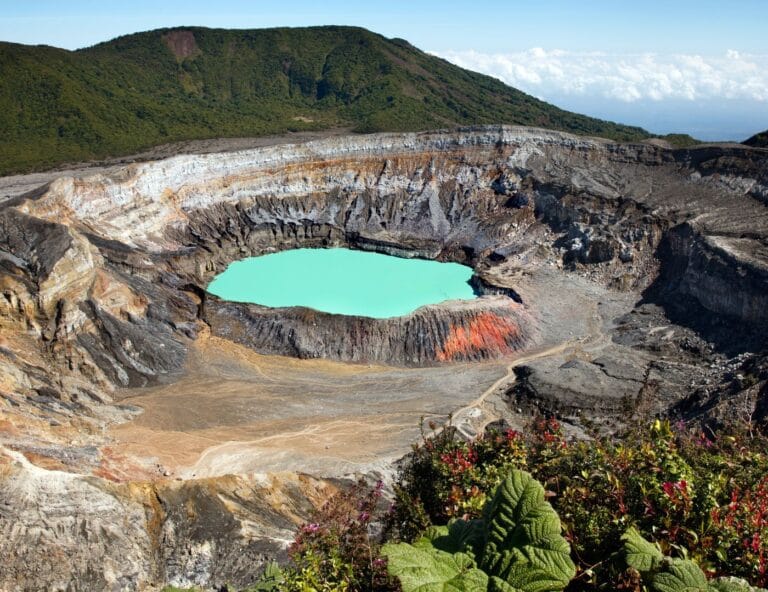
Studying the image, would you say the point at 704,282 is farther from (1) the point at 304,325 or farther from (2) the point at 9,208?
(2) the point at 9,208

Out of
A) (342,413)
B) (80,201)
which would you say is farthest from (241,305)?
(80,201)

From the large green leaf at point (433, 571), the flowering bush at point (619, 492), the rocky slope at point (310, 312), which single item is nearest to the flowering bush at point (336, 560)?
the flowering bush at point (619, 492)

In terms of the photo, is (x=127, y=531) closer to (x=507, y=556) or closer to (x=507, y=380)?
(x=507, y=556)

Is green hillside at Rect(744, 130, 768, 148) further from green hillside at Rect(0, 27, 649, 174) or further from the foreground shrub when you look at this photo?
the foreground shrub

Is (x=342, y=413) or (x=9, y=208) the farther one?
(x=9, y=208)

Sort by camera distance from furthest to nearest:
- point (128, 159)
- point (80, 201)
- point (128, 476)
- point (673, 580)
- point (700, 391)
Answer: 1. point (128, 159)
2. point (80, 201)
3. point (700, 391)
4. point (128, 476)
5. point (673, 580)

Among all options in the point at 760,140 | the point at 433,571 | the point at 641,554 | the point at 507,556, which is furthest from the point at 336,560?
the point at 760,140
